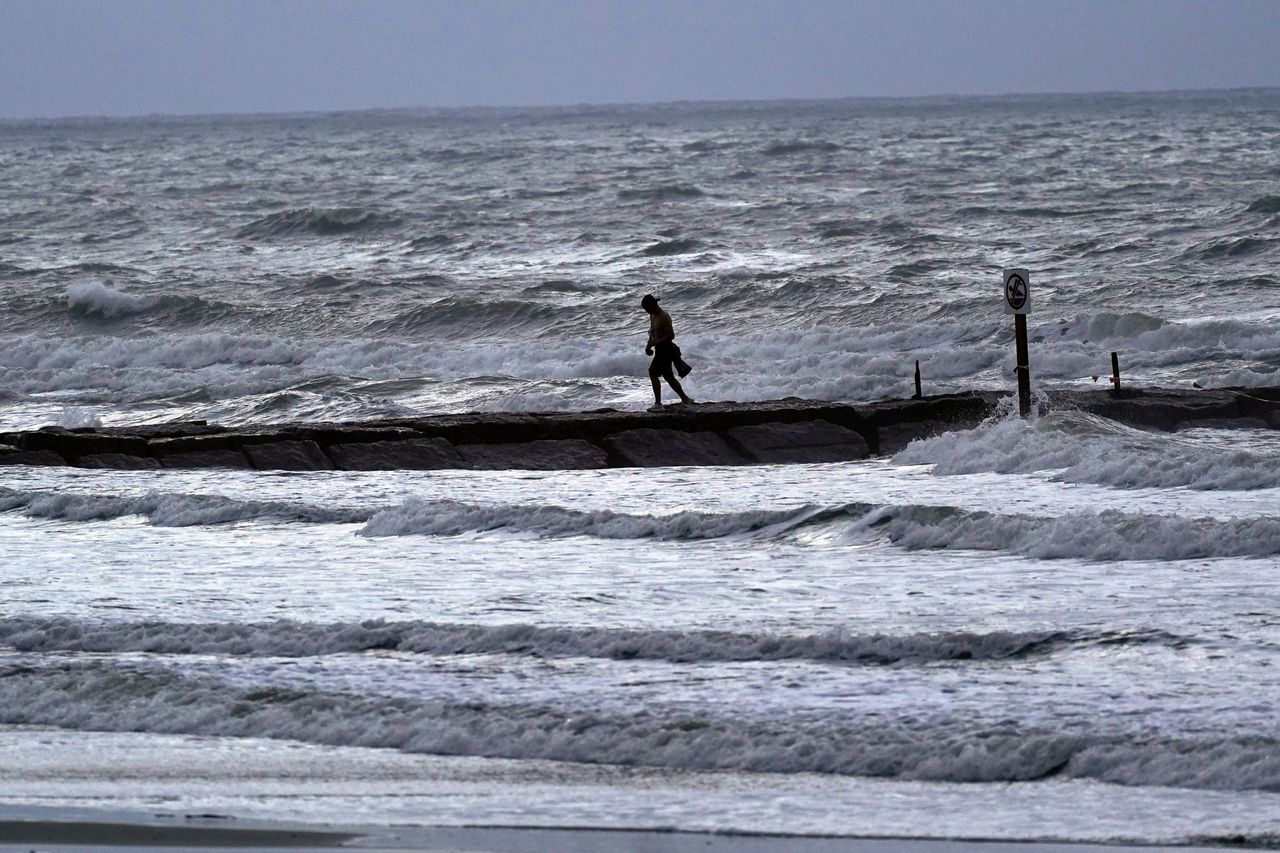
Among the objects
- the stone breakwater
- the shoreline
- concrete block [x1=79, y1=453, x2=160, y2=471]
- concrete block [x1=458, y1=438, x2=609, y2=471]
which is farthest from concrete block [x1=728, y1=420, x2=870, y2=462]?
the shoreline

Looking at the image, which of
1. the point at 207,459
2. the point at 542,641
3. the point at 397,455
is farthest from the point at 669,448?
the point at 542,641

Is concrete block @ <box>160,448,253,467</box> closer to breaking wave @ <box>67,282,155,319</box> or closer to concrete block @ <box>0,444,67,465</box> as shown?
concrete block @ <box>0,444,67,465</box>

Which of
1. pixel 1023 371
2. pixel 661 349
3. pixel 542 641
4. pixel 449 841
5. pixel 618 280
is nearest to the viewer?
pixel 449 841

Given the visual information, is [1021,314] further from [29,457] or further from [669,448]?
→ [29,457]

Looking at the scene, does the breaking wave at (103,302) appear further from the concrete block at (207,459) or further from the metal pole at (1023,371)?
the metal pole at (1023,371)

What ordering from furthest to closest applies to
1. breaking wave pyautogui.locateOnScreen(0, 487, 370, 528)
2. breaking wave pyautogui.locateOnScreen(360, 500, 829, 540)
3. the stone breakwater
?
the stone breakwater < breaking wave pyautogui.locateOnScreen(0, 487, 370, 528) < breaking wave pyautogui.locateOnScreen(360, 500, 829, 540)

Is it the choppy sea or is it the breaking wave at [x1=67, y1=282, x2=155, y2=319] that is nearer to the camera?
the choppy sea

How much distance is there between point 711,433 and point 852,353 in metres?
9.31

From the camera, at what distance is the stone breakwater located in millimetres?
14516

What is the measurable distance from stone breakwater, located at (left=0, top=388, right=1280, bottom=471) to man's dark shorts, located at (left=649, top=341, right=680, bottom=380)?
1466 mm

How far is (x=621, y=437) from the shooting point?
48.3 ft

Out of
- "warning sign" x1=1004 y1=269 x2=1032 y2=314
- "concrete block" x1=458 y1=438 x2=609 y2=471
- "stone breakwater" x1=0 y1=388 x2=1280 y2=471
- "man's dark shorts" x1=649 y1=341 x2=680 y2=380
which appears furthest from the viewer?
"man's dark shorts" x1=649 y1=341 x2=680 y2=380

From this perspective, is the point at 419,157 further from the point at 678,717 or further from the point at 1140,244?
the point at 678,717

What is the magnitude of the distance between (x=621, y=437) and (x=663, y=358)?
2.38 meters
